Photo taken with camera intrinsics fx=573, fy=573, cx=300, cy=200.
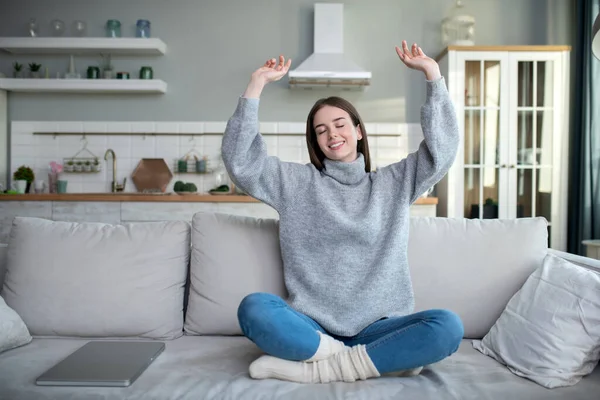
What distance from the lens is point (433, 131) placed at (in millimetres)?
1854

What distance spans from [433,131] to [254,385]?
3.16 feet

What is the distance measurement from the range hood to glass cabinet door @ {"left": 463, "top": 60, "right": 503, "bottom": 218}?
81cm

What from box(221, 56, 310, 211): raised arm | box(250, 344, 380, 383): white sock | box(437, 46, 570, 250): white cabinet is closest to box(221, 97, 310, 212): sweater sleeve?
box(221, 56, 310, 211): raised arm

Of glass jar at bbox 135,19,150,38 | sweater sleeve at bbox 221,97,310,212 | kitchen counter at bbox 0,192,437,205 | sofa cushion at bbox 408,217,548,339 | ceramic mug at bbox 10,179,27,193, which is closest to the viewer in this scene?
sweater sleeve at bbox 221,97,310,212

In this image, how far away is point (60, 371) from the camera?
1544 millimetres

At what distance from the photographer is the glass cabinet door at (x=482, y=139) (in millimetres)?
4320

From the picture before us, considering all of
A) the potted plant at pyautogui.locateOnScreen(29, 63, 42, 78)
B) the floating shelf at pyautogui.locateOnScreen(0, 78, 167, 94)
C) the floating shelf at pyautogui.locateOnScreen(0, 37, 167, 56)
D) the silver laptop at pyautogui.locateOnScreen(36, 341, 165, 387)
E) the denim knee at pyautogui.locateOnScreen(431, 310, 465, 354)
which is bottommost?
the silver laptop at pyautogui.locateOnScreen(36, 341, 165, 387)

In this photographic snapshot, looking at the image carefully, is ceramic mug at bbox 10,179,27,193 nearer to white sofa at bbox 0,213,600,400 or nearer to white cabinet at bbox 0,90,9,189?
white cabinet at bbox 0,90,9,189

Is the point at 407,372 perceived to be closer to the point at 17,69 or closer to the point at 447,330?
the point at 447,330

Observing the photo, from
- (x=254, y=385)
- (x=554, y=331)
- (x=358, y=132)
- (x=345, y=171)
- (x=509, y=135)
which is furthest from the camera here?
(x=509, y=135)

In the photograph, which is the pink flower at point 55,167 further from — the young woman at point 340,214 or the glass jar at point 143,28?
the young woman at point 340,214

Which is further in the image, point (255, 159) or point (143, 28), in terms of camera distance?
point (143, 28)

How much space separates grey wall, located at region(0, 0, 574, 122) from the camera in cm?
471

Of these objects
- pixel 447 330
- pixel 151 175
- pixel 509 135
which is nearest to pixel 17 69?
pixel 151 175
